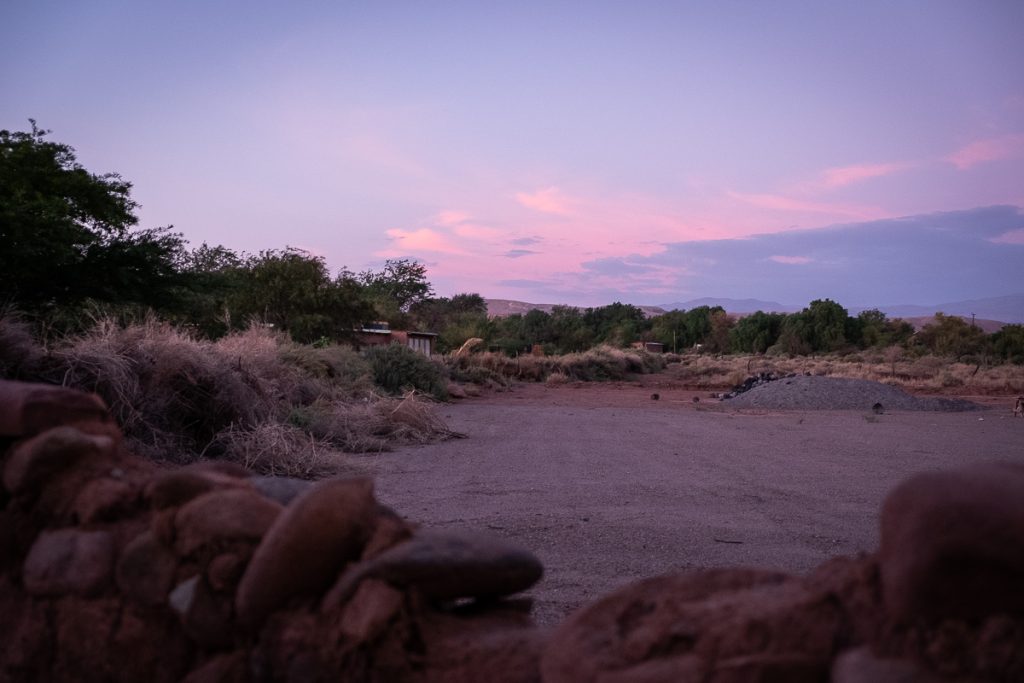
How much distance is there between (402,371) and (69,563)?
21.2 metres

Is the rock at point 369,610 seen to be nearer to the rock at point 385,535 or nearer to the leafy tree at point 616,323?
the rock at point 385,535

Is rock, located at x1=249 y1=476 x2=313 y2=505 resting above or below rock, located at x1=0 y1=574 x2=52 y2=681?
above

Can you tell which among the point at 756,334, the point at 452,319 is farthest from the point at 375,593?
the point at 756,334

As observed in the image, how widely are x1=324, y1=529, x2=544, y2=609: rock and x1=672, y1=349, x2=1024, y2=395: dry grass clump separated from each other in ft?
118

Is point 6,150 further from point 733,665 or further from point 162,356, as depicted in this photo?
point 733,665

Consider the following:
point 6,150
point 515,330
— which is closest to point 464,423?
point 6,150

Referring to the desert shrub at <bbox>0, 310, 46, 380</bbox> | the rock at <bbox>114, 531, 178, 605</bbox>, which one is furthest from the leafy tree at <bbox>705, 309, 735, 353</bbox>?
the rock at <bbox>114, 531, 178, 605</bbox>

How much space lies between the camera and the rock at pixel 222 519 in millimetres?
2586

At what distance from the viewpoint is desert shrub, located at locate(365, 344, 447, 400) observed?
23203 mm

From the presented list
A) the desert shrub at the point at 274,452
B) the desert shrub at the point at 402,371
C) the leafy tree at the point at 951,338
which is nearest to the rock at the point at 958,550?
the desert shrub at the point at 274,452

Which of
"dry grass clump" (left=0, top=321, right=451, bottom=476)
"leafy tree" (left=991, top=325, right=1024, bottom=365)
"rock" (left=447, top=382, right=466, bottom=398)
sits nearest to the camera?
"dry grass clump" (left=0, top=321, right=451, bottom=476)

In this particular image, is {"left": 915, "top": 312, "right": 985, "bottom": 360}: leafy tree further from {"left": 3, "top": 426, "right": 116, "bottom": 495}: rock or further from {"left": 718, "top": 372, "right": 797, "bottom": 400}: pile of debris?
{"left": 3, "top": 426, "right": 116, "bottom": 495}: rock

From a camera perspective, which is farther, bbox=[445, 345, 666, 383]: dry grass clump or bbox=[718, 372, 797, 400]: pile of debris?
bbox=[445, 345, 666, 383]: dry grass clump

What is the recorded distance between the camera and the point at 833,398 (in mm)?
26766
